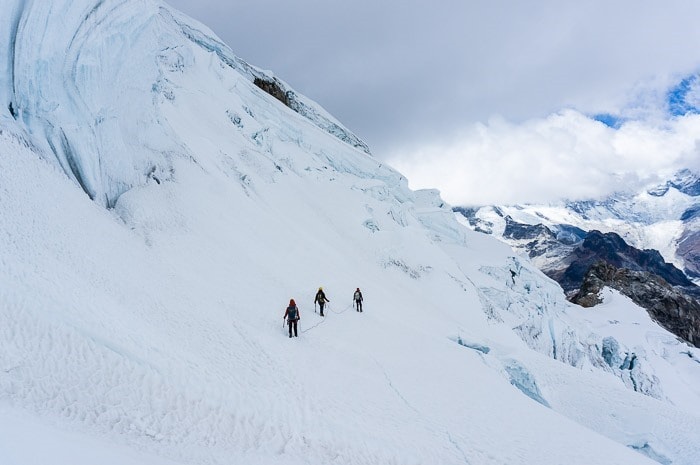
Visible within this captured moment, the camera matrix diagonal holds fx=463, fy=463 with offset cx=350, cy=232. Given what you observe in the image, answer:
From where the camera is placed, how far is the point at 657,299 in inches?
3332

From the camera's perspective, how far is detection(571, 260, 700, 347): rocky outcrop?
81812mm

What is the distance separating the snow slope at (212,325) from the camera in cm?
868

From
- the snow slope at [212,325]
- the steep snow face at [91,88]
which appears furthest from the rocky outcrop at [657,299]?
the steep snow face at [91,88]

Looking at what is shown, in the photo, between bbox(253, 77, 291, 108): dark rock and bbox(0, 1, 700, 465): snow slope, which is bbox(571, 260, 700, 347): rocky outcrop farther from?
bbox(0, 1, 700, 465): snow slope

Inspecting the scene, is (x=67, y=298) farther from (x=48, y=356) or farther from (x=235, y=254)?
(x=235, y=254)

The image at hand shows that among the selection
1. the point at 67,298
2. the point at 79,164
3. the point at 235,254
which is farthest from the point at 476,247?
the point at 67,298

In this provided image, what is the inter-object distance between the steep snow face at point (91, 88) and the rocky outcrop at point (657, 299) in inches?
2982

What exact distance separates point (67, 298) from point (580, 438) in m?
14.2

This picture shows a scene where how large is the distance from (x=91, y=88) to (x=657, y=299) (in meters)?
95.8

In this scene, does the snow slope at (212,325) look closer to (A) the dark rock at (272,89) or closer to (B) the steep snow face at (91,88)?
(B) the steep snow face at (91,88)

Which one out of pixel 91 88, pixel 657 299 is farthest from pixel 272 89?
pixel 657 299

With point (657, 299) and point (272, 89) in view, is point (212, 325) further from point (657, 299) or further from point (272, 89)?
point (657, 299)

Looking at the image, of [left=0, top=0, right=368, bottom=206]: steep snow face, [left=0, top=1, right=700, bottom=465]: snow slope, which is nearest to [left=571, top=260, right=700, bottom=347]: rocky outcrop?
[left=0, top=1, right=700, bottom=465]: snow slope

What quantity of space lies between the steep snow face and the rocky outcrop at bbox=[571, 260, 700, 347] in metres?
75.7
